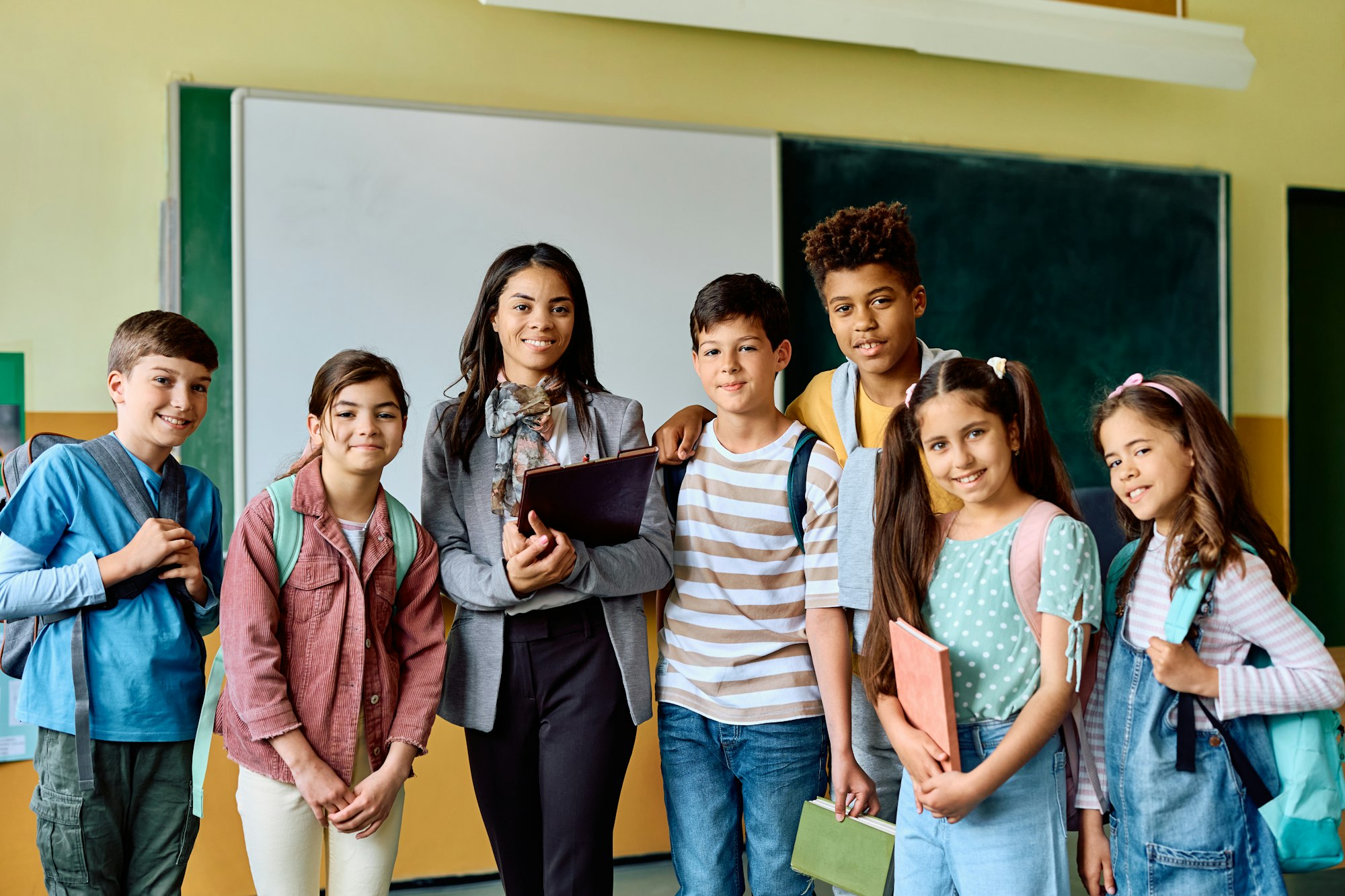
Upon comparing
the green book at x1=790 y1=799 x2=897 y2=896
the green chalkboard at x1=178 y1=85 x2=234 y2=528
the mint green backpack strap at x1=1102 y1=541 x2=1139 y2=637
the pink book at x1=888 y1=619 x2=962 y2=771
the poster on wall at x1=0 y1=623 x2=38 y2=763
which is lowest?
the poster on wall at x1=0 y1=623 x2=38 y2=763

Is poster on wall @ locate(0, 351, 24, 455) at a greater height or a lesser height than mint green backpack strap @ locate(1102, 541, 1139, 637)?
greater

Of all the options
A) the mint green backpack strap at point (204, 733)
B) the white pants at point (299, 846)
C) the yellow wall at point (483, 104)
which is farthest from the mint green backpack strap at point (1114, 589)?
the yellow wall at point (483, 104)

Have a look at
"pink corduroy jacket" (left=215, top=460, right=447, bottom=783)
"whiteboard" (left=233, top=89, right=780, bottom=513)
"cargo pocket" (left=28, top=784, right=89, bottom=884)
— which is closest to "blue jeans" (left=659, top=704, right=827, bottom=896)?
"pink corduroy jacket" (left=215, top=460, right=447, bottom=783)

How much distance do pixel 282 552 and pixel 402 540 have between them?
17 cm

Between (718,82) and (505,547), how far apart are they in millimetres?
2008

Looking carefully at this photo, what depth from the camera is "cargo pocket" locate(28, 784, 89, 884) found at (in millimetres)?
1468

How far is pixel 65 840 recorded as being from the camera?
147 centimetres

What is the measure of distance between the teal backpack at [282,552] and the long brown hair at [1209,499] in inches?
43.2

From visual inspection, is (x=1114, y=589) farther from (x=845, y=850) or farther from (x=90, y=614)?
Answer: (x=90, y=614)

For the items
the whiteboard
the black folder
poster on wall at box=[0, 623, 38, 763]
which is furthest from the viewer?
the whiteboard

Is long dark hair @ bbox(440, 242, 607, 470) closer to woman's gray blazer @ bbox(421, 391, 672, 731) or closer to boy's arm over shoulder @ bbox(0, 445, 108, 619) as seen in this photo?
woman's gray blazer @ bbox(421, 391, 672, 731)

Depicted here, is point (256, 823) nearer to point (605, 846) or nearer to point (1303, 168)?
point (605, 846)

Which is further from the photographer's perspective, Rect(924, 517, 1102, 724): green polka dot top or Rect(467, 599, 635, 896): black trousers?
Rect(467, 599, 635, 896): black trousers

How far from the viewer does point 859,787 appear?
147 centimetres
